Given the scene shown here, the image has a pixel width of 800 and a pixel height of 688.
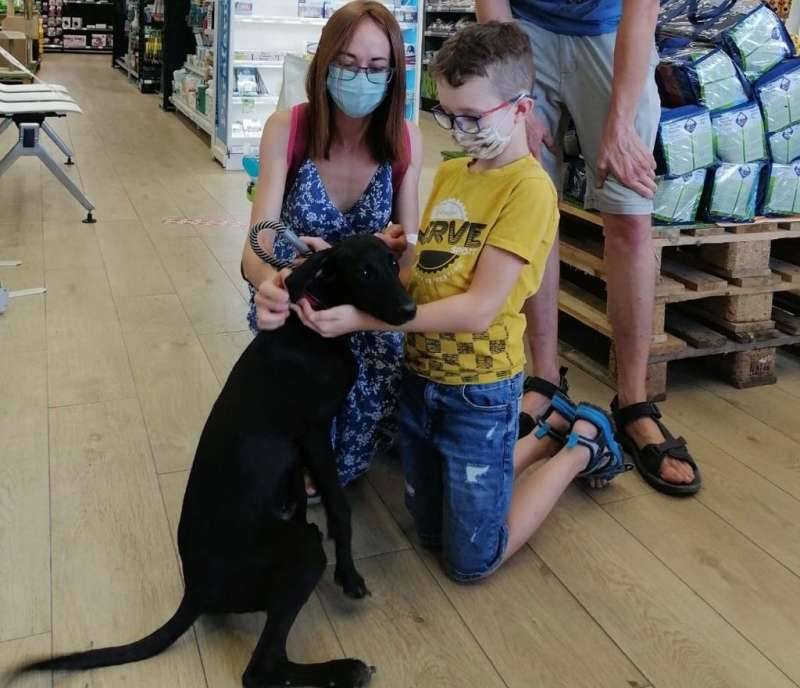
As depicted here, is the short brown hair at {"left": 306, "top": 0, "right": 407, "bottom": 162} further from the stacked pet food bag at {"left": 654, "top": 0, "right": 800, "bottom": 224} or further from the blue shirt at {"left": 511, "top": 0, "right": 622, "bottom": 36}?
the stacked pet food bag at {"left": 654, "top": 0, "right": 800, "bottom": 224}

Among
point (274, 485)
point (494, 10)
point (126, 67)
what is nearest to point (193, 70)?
point (126, 67)

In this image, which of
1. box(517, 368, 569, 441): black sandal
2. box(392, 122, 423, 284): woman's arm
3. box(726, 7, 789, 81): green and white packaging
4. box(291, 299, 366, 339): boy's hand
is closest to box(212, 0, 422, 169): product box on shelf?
box(726, 7, 789, 81): green and white packaging

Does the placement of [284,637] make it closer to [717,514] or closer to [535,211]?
[535,211]

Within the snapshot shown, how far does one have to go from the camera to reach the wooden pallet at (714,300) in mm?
2342

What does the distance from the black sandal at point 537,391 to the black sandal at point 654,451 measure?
156 millimetres

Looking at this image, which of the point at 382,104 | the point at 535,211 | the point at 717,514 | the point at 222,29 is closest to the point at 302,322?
the point at 535,211

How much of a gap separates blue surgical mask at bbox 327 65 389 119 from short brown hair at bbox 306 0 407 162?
0.02m

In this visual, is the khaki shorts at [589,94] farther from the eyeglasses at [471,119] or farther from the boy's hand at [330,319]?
the boy's hand at [330,319]

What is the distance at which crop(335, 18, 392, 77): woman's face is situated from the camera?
1.61m

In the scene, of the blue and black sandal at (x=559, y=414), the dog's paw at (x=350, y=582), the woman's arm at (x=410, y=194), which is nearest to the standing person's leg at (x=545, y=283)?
the blue and black sandal at (x=559, y=414)

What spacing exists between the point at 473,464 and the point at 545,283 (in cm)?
75

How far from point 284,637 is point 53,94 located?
3831mm

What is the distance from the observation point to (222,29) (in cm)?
556

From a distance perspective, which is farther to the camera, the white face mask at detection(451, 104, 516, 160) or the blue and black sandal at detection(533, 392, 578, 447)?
the blue and black sandal at detection(533, 392, 578, 447)
